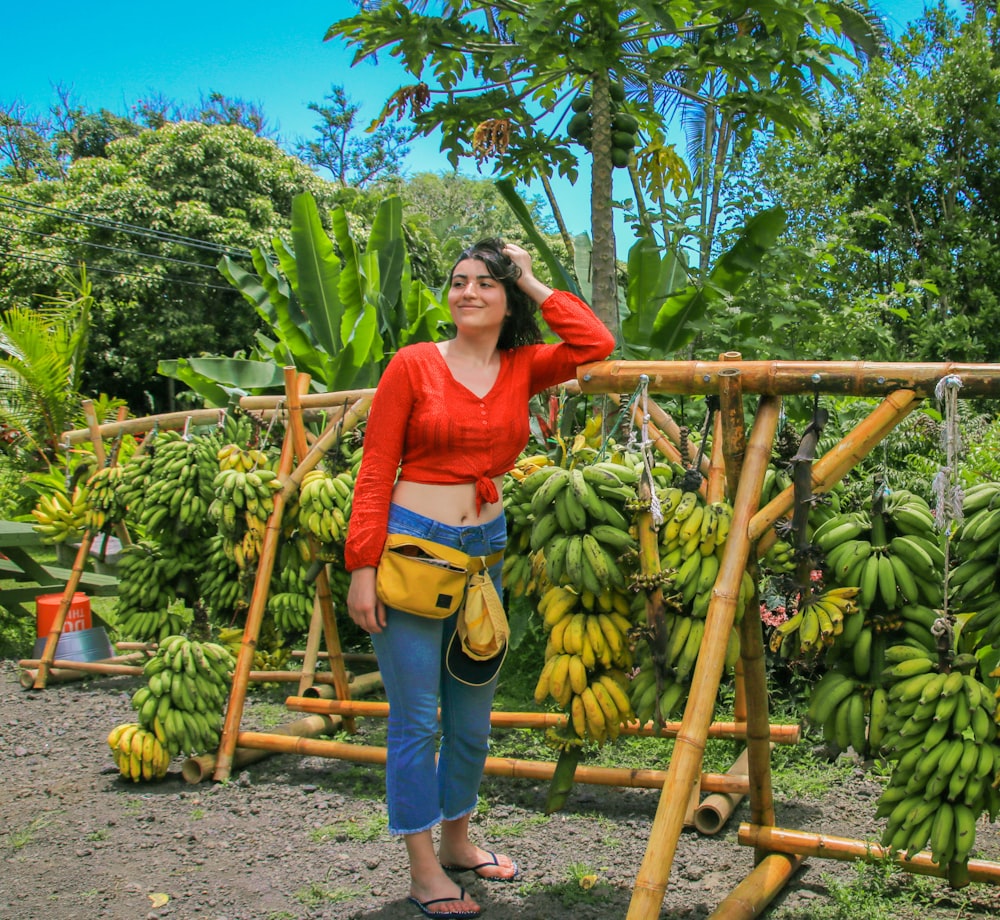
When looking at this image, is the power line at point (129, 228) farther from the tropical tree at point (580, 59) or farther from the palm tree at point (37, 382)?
the tropical tree at point (580, 59)

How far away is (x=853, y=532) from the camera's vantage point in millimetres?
2398

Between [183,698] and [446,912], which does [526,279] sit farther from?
[183,698]

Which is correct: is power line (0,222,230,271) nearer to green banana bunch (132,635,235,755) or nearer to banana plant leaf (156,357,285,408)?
banana plant leaf (156,357,285,408)

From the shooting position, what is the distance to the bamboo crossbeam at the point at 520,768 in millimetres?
3307

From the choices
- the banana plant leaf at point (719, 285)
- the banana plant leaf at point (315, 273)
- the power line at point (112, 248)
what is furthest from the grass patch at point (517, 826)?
the power line at point (112, 248)

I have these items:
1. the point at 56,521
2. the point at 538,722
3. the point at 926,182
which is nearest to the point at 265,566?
the point at 538,722

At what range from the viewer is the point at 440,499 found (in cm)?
254

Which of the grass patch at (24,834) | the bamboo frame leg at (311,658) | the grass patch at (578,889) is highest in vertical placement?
the bamboo frame leg at (311,658)

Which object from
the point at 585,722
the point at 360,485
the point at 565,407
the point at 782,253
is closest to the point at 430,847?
the point at 585,722

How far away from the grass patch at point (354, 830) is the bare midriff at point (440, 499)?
1.49 metres

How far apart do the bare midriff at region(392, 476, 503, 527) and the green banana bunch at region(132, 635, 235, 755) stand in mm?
2007

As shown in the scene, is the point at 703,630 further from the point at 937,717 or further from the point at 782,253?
the point at 782,253

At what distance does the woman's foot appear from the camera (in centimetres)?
290

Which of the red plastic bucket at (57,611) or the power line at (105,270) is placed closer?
the red plastic bucket at (57,611)
